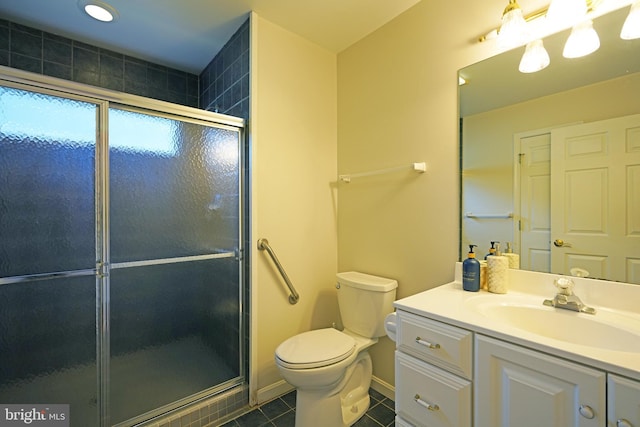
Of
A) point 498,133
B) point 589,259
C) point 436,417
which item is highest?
point 498,133

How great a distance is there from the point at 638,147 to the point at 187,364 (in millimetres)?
2338

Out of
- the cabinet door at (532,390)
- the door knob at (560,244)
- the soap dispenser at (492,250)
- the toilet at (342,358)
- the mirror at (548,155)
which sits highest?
the mirror at (548,155)

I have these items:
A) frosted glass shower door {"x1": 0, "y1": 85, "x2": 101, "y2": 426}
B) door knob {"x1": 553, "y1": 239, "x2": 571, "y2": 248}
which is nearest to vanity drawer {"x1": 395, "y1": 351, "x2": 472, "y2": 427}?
door knob {"x1": 553, "y1": 239, "x2": 571, "y2": 248}

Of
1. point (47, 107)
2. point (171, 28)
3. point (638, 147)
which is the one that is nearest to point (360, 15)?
point (171, 28)

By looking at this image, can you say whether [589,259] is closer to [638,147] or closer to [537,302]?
[537,302]

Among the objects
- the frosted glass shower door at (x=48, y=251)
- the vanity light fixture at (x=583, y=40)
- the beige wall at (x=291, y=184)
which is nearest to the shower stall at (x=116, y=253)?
the frosted glass shower door at (x=48, y=251)

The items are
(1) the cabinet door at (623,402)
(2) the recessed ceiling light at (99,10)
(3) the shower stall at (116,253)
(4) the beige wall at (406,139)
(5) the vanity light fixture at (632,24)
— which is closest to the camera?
(1) the cabinet door at (623,402)

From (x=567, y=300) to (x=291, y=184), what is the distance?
149cm

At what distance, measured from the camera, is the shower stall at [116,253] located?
118cm

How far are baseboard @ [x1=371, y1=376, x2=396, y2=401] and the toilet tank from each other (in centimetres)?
39

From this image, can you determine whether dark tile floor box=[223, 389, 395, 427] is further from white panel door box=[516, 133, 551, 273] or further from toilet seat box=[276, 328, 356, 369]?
white panel door box=[516, 133, 551, 273]

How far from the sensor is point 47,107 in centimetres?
119

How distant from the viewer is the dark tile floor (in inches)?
58.6

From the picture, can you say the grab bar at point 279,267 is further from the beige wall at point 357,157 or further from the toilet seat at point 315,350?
the toilet seat at point 315,350
